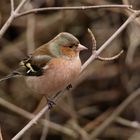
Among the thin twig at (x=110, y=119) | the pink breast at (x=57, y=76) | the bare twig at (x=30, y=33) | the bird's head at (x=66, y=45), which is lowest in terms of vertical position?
the thin twig at (x=110, y=119)

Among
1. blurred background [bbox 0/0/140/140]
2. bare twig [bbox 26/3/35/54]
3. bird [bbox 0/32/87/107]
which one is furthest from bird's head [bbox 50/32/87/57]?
blurred background [bbox 0/0/140/140]

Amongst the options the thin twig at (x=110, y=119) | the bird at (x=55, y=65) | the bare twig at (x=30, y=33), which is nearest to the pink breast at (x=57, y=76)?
the bird at (x=55, y=65)

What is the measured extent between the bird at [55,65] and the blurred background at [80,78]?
4.37 ft

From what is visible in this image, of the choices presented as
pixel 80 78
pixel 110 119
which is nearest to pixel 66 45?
pixel 110 119

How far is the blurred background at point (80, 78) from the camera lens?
5.57m

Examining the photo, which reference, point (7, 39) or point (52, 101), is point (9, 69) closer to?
point (7, 39)

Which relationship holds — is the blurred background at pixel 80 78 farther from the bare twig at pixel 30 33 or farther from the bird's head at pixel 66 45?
the bird's head at pixel 66 45

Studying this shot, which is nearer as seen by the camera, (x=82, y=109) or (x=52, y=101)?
(x=52, y=101)

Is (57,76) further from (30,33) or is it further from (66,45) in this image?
(30,33)

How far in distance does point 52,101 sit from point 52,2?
1.71 m

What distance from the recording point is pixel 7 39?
5945 mm

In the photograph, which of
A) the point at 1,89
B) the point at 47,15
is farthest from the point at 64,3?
the point at 1,89

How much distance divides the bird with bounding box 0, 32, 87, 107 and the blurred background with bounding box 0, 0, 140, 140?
4.37ft

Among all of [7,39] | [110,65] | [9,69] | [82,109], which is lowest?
[82,109]
